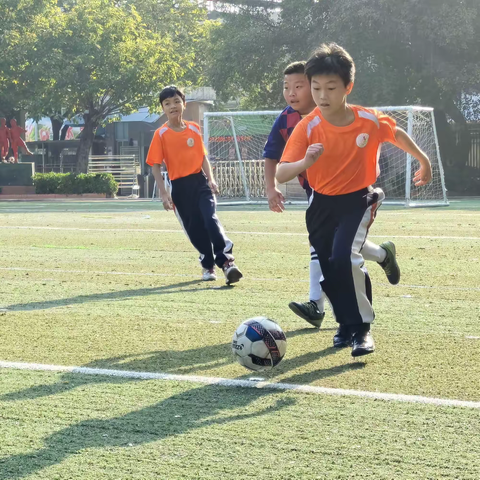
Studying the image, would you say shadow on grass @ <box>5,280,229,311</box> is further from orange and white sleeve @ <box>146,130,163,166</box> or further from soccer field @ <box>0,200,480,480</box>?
orange and white sleeve @ <box>146,130,163,166</box>

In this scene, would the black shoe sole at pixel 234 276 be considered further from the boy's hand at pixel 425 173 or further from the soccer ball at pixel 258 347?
the soccer ball at pixel 258 347

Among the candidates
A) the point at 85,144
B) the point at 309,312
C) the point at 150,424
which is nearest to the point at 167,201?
the point at 309,312

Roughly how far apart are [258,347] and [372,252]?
1.40m

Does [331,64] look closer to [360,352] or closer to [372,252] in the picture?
[372,252]

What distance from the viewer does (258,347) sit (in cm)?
475

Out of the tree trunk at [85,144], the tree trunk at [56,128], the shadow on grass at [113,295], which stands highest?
the tree trunk at [56,128]

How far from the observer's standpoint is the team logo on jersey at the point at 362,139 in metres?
5.25

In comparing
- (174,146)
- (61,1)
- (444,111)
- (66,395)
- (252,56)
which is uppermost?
(61,1)

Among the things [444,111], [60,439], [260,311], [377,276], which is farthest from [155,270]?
[444,111]

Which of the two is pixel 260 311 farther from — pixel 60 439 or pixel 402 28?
pixel 402 28

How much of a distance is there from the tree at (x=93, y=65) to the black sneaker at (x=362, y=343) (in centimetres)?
3656

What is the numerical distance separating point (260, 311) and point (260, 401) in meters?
2.70

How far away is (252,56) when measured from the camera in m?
37.4

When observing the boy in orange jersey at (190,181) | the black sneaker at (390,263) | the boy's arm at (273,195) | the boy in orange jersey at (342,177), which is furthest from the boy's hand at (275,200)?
the boy in orange jersey at (190,181)
